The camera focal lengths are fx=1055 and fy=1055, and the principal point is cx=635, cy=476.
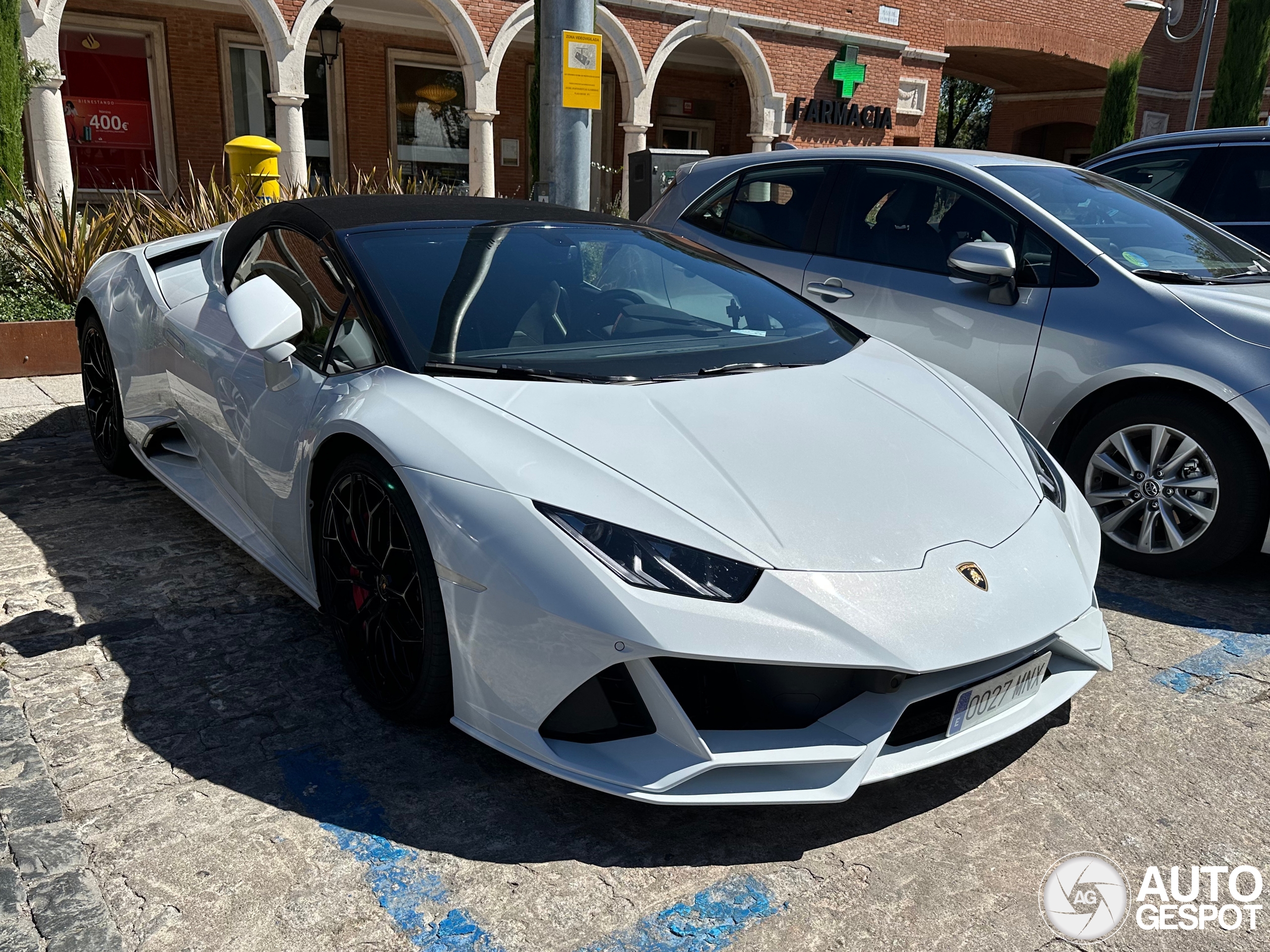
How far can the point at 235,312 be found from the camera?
9.82 feet

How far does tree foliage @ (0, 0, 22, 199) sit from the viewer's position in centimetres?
977

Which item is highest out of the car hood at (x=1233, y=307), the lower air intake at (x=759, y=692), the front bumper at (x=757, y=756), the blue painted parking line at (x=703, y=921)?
the car hood at (x=1233, y=307)

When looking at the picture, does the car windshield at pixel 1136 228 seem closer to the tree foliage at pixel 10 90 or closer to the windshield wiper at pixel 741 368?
the windshield wiper at pixel 741 368

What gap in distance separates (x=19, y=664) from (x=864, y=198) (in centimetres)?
391

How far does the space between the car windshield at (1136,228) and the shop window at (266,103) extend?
48.4 feet

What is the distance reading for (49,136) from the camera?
12219 millimetres

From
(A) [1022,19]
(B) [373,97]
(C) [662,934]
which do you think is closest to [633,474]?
(C) [662,934]

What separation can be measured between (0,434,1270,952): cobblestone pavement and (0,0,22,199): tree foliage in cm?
841

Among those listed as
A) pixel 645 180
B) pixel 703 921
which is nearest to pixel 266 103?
pixel 645 180

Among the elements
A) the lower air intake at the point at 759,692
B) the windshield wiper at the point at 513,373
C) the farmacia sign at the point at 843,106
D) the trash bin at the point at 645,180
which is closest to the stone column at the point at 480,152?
the farmacia sign at the point at 843,106

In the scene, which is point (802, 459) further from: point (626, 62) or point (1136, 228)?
point (626, 62)

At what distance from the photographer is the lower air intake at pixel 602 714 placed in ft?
7.11

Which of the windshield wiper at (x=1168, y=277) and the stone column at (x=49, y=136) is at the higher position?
the stone column at (x=49, y=136)

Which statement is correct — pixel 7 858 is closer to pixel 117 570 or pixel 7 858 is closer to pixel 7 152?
pixel 117 570
